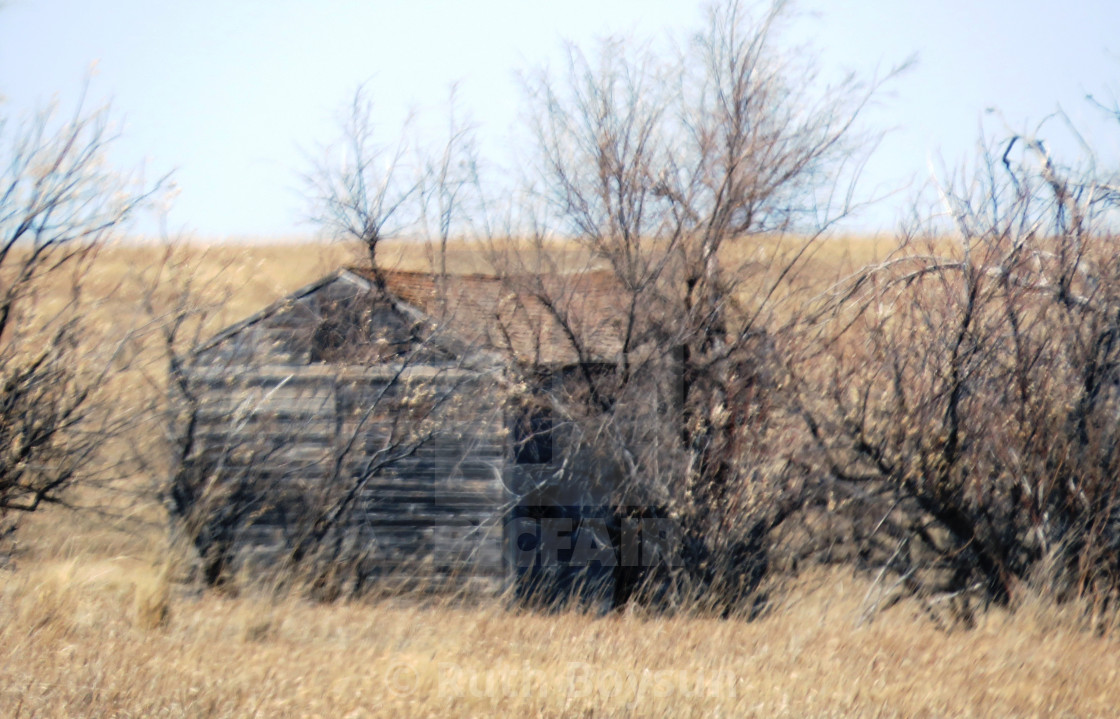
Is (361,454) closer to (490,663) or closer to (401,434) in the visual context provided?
(401,434)

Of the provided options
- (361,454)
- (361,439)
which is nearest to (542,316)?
(361,439)

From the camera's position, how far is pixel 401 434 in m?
11.2

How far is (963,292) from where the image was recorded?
30.5ft

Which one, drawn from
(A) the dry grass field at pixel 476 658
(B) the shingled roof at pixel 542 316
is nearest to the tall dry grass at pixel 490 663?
(A) the dry grass field at pixel 476 658

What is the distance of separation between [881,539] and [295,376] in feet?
23.7

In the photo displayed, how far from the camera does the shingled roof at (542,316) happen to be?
1062cm

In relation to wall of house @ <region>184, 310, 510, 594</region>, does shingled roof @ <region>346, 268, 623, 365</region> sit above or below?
above

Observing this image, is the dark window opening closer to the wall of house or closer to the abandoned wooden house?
the abandoned wooden house

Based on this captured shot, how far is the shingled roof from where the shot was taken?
10.6 m

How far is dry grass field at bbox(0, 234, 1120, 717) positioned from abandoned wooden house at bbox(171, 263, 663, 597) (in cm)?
198

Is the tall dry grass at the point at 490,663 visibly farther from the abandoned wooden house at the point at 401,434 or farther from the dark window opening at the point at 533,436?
the dark window opening at the point at 533,436

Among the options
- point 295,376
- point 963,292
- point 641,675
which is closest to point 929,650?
point 641,675

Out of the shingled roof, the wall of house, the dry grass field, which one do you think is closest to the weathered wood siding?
the wall of house

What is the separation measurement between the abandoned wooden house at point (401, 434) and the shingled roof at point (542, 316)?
2 centimetres
